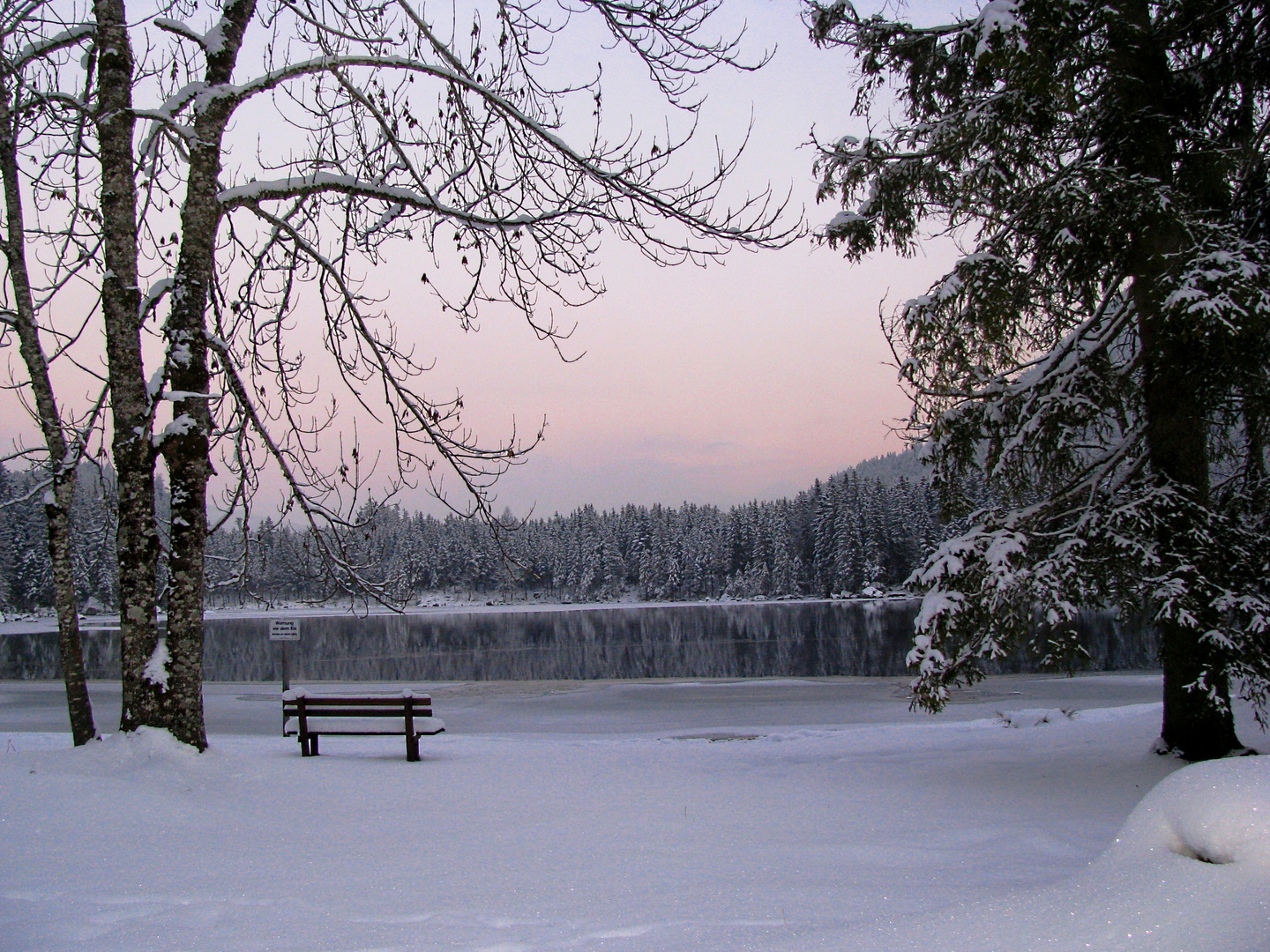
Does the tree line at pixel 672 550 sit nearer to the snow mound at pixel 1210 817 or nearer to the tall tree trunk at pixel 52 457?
the tall tree trunk at pixel 52 457

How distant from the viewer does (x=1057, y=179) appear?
294 inches

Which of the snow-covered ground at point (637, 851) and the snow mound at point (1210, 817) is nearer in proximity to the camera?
the snow mound at point (1210, 817)

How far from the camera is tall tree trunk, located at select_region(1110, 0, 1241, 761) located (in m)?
7.49

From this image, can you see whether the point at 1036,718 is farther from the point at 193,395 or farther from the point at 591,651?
the point at 591,651

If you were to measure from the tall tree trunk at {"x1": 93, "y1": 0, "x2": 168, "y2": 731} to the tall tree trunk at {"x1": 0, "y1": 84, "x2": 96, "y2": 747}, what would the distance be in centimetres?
196

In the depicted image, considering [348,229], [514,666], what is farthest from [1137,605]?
[514,666]

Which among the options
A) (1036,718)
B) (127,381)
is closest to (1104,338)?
(1036,718)

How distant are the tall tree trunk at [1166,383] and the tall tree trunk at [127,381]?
28.7ft

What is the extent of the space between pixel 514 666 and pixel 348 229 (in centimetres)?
2729

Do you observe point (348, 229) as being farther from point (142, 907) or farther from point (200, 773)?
point (142, 907)

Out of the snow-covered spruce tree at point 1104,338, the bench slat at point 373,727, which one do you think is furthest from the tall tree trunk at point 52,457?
the snow-covered spruce tree at point 1104,338

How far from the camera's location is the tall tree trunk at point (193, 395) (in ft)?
21.4

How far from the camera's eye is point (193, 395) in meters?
6.40

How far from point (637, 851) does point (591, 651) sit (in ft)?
114
